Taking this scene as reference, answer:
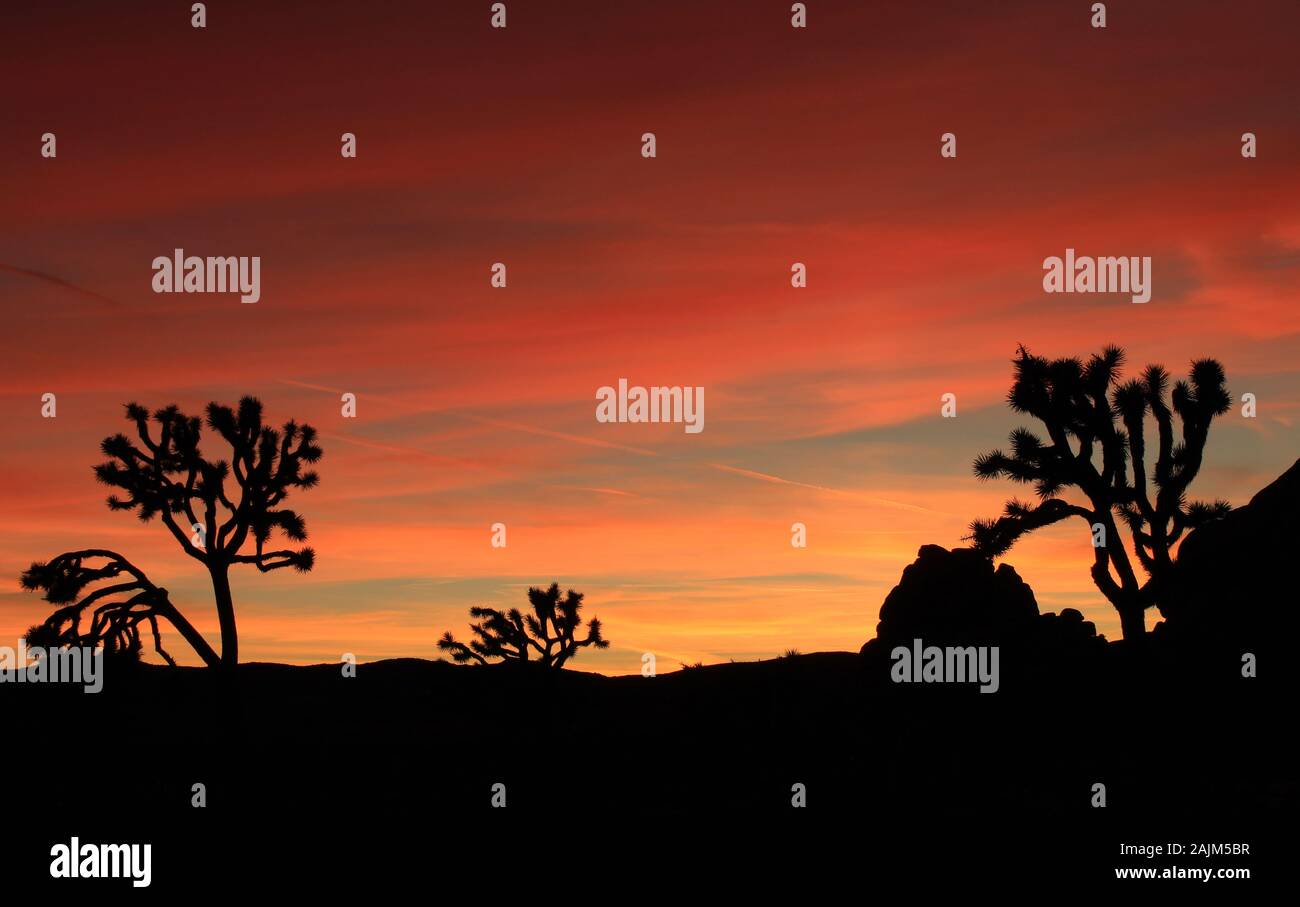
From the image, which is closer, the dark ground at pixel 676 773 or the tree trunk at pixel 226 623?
the dark ground at pixel 676 773

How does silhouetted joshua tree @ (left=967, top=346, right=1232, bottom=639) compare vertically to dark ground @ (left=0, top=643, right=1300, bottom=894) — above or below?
above

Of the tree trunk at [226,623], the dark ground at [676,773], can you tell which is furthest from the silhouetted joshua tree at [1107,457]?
the tree trunk at [226,623]

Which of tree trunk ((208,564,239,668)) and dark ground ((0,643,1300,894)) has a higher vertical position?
tree trunk ((208,564,239,668))

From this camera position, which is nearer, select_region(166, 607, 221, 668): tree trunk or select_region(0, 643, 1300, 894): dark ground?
select_region(0, 643, 1300, 894): dark ground

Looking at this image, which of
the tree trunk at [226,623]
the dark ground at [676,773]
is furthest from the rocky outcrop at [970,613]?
the tree trunk at [226,623]

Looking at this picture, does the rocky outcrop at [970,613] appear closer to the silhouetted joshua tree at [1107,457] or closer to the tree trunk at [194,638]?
the silhouetted joshua tree at [1107,457]

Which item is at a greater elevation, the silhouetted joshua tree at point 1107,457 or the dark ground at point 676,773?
the silhouetted joshua tree at point 1107,457

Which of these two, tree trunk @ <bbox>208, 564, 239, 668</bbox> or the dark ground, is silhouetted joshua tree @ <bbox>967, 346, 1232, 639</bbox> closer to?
the dark ground

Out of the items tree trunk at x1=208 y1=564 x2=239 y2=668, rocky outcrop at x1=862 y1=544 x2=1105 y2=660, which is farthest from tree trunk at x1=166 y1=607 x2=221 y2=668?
rocky outcrop at x1=862 y1=544 x2=1105 y2=660

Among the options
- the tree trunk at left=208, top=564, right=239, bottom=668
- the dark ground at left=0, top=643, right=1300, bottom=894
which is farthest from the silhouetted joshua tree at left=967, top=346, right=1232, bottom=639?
the tree trunk at left=208, top=564, right=239, bottom=668

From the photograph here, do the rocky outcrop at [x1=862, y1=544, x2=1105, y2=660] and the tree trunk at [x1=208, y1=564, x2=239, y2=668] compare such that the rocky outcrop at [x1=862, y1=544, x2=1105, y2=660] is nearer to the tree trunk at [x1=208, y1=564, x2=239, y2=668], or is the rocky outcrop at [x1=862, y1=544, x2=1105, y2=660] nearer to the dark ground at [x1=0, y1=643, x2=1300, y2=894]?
the dark ground at [x1=0, y1=643, x2=1300, y2=894]

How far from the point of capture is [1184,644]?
23.5m

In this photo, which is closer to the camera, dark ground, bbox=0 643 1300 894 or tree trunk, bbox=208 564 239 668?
dark ground, bbox=0 643 1300 894
